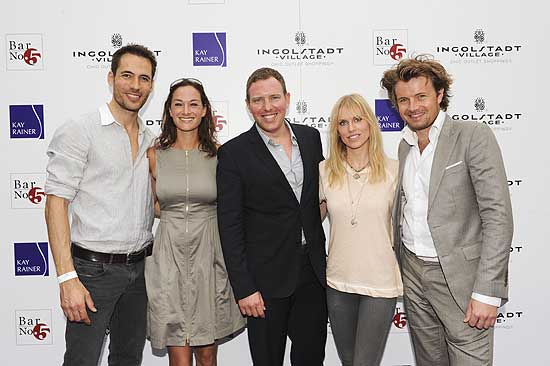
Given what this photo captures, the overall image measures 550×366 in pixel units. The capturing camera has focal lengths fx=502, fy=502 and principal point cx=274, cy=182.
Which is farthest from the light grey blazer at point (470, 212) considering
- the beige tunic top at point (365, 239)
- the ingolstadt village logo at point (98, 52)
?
the ingolstadt village logo at point (98, 52)

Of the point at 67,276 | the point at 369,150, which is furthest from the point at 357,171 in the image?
the point at 67,276

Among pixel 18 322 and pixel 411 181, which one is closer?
pixel 411 181

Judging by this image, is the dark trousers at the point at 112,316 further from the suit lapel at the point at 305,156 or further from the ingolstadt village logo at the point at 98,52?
the ingolstadt village logo at the point at 98,52

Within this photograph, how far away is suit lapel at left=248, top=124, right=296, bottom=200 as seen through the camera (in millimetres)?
2240

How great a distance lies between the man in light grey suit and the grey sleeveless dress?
0.91 meters

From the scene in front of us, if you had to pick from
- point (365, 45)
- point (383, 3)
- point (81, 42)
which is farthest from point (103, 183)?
point (383, 3)

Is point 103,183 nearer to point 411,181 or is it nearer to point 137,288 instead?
point 137,288

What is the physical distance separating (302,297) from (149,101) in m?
1.57

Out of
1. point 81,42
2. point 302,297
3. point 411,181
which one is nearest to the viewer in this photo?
point 411,181

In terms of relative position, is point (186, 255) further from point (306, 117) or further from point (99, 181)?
point (306, 117)

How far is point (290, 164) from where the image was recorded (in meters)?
2.34

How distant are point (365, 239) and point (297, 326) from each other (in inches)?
21.3

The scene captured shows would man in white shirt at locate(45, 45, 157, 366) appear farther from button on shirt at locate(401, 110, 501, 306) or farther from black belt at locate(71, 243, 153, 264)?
button on shirt at locate(401, 110, 501, 306)

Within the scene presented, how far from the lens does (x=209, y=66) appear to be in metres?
3.07
